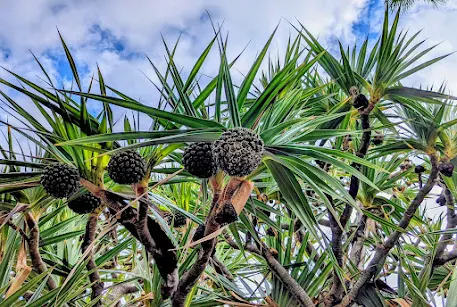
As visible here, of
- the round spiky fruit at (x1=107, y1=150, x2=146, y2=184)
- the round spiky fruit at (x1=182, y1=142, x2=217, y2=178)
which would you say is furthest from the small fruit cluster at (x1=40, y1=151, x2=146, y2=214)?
the round spiky fruit at (x1=182, y1=142, x2=217, y2=178)

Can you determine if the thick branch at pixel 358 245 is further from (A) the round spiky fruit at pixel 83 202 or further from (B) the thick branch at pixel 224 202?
(A) the round spiky fruit at pixel 83 202

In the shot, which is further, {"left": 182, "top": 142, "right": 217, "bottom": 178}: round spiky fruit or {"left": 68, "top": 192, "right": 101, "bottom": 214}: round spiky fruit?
{"left": 68, "top": 192, "right": 101, "bottom": 214}: round spiky fruit

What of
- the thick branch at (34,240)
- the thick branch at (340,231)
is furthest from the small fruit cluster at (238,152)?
the thick branch at (340,231)

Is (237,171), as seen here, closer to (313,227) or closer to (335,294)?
(313,227)

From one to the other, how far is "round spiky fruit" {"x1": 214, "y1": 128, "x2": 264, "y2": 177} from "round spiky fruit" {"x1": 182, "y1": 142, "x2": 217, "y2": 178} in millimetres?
62

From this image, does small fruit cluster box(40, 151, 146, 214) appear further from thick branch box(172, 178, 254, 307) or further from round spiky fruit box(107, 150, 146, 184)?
thick branch box(172, 178, 254, 307)

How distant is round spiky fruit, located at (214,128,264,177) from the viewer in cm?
71

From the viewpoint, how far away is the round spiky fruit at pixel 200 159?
80 cm

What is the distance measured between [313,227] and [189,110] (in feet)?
1.13

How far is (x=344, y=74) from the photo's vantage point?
52.6 inches

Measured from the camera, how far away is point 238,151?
0.71m

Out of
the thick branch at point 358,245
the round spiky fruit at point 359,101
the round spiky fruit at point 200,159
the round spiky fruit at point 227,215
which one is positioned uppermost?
the round spiky fruit at point 359,101

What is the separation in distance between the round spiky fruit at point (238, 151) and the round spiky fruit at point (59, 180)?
0.31 meters

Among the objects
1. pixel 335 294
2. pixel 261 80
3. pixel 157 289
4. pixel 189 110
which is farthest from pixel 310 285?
pixel 261 80
